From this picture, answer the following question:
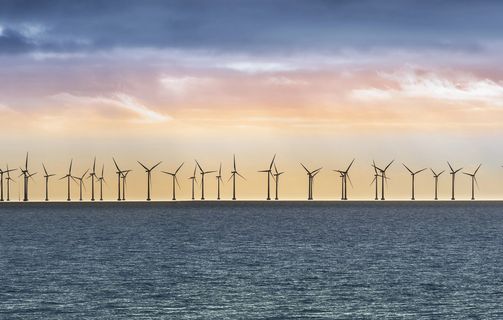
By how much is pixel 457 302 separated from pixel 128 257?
54.4 m

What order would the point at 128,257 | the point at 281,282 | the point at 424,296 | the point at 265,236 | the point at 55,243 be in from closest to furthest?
the point at 424,296 < the point at 281,282 < the point at 128,257 < the point at 55,243 < the point at 265,236


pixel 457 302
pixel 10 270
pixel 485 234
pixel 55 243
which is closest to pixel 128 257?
pixel 10 270

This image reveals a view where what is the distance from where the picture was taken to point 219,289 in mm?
80438

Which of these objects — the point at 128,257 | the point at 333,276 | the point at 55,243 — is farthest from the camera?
the point at 55,243

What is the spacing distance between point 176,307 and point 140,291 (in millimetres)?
10389

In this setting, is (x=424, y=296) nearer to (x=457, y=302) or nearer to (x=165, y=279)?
(x=457, y=302)

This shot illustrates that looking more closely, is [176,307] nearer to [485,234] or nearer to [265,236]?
[265,236]

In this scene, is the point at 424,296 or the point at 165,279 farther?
the point at 165,279

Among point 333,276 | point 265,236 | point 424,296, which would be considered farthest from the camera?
point 265,236

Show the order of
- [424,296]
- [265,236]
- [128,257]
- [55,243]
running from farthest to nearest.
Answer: [265,236] < [55,243] < [128,257] < [424,296]

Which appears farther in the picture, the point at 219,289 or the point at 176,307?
the point at 219,289

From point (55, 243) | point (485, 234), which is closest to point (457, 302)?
point (55, 243)

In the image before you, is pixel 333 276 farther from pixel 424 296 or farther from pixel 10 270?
pixel 10 270

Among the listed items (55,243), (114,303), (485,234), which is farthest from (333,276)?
(485,234)
